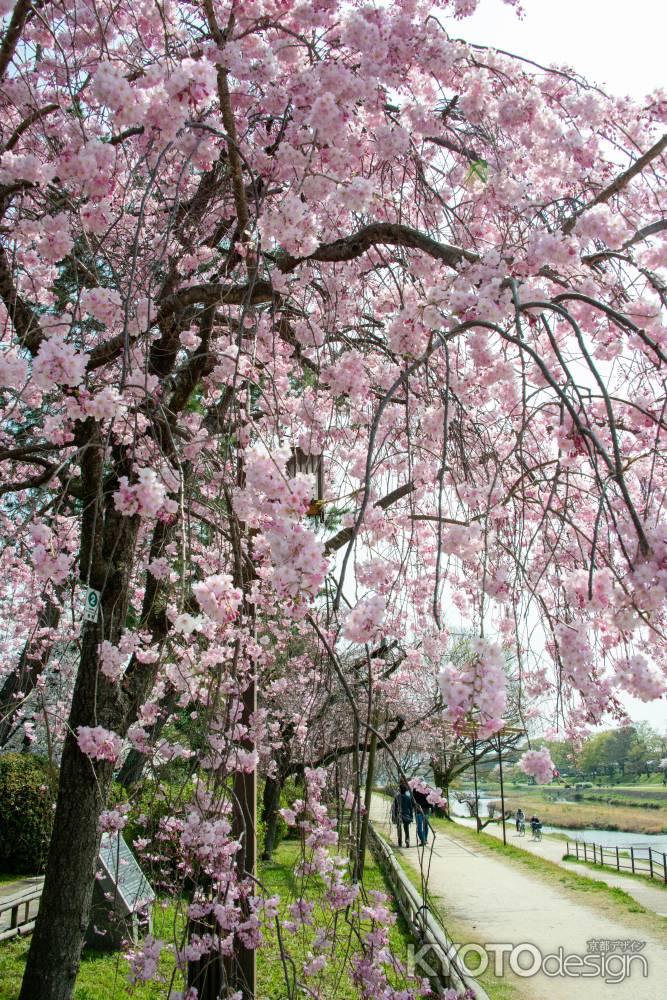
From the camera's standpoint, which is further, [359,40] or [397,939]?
[397,939]

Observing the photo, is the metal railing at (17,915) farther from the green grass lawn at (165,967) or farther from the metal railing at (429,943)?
the metal railing at (429,943)

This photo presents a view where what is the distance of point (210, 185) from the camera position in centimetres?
349

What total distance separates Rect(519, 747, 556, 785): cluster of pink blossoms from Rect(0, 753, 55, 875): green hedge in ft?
18.8

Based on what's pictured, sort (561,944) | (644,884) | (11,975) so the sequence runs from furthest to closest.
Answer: (644,884) → (561,944) → (11,975)

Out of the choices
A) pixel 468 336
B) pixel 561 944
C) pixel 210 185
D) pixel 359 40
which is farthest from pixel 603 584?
pixel 561 944

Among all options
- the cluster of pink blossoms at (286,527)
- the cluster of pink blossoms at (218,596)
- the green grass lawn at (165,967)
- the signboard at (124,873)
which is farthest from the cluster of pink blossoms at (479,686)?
the signboard at (124,873)

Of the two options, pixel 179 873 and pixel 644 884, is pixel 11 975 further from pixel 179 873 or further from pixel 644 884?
pixel 644 884

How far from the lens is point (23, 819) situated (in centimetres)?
715

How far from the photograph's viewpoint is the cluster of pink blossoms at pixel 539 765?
2633 millimetres

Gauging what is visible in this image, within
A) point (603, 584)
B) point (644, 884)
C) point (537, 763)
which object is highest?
point (603, 584)

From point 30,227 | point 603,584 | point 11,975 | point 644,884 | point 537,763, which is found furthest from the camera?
point 644,884

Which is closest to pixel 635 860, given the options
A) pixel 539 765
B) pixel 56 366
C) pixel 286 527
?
pixel 539 765

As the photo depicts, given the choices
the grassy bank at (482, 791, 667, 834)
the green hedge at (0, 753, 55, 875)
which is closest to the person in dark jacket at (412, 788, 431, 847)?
the green hedge at (0, 753, 55, 875)

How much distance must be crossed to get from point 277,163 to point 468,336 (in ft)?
3.43
